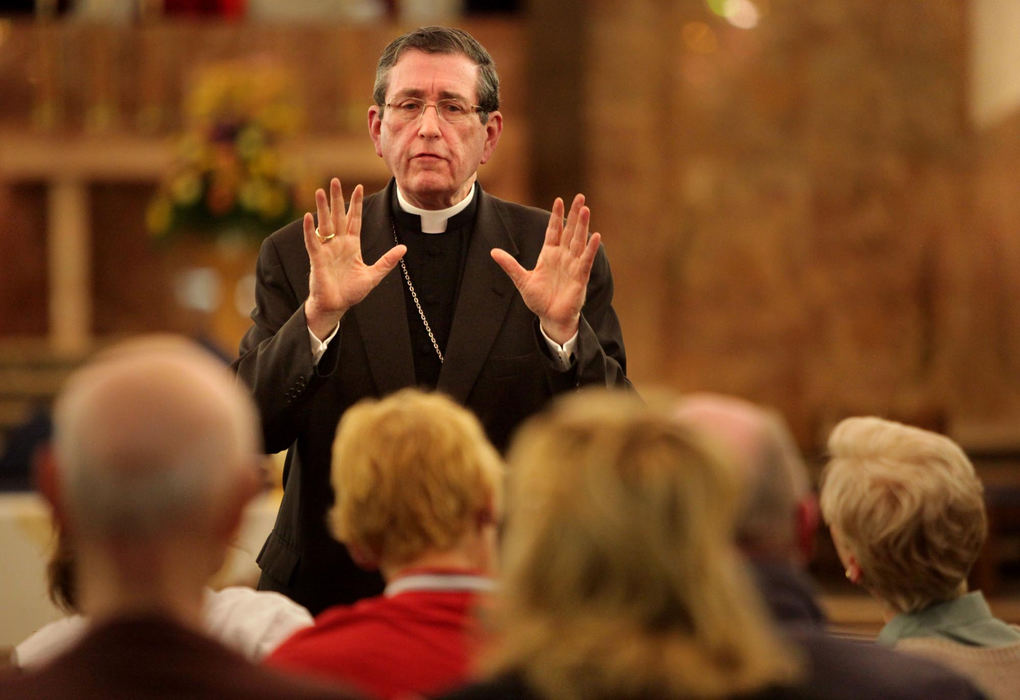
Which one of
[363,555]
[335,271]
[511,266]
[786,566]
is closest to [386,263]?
[335,271]

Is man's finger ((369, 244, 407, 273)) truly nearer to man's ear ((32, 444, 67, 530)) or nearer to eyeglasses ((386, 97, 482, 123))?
eyeglasses ((386, 97, 482, 123))

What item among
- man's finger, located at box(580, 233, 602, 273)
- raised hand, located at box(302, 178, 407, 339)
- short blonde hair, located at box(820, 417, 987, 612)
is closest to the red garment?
short blonde hair, located at box(820, 417, 987, 612)

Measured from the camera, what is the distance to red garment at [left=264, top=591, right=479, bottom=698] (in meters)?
1.83

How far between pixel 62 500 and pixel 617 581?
1.90 feet

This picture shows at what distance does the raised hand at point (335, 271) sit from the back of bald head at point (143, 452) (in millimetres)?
1199

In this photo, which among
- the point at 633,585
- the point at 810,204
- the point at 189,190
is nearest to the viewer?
the point at 633,585

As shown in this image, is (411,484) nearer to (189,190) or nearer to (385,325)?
(385,325)

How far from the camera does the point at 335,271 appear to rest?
2.72 m

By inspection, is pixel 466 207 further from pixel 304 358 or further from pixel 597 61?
pixel 597 61

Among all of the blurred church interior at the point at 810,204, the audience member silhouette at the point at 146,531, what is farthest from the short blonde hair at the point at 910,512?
the blurred church interior at the point at 810,204

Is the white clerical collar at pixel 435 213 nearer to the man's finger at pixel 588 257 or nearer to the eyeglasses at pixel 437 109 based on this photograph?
the eyeglasses at pixel 437 109

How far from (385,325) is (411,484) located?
3.38 ft

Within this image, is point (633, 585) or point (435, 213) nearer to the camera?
point (633, 585)

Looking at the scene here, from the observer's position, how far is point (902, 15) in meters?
8.66
